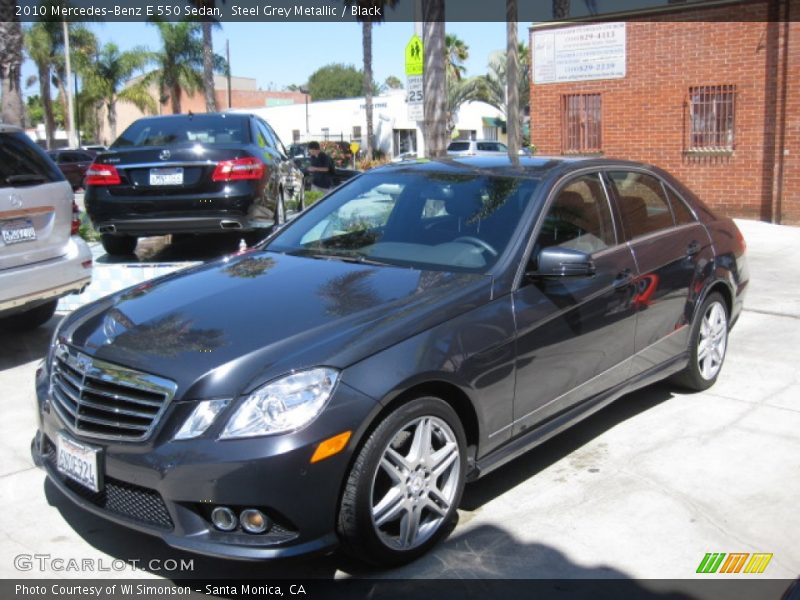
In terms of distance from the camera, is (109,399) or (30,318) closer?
(109,399)

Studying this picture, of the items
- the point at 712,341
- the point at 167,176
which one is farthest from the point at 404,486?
the point at 167,176

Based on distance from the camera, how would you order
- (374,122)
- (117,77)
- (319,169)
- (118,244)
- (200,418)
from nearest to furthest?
1. (200,418)
2. (118,244)
3. (319,169)
4. (374,122)
5. (117,77)

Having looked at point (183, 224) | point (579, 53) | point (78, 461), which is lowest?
point (78, 461)

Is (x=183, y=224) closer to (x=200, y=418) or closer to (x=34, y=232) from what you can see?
(x=34, y=232)

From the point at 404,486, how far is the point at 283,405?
25.2 inches

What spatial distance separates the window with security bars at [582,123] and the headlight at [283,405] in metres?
14.3

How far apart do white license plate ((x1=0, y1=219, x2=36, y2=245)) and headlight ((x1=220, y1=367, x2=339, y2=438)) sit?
3.63 m

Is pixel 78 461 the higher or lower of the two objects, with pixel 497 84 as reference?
lower

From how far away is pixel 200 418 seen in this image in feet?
10.2

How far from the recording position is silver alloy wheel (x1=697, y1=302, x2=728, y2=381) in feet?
18.5

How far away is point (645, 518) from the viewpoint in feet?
13.0

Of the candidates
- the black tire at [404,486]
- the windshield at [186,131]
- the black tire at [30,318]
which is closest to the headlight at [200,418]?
the black tire at [404,486]

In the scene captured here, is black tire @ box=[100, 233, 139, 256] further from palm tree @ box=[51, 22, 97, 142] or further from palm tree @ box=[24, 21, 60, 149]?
palm tree @ box=[51, 22, 97, 142]

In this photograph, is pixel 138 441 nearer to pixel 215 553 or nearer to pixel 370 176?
pixel 215 553
